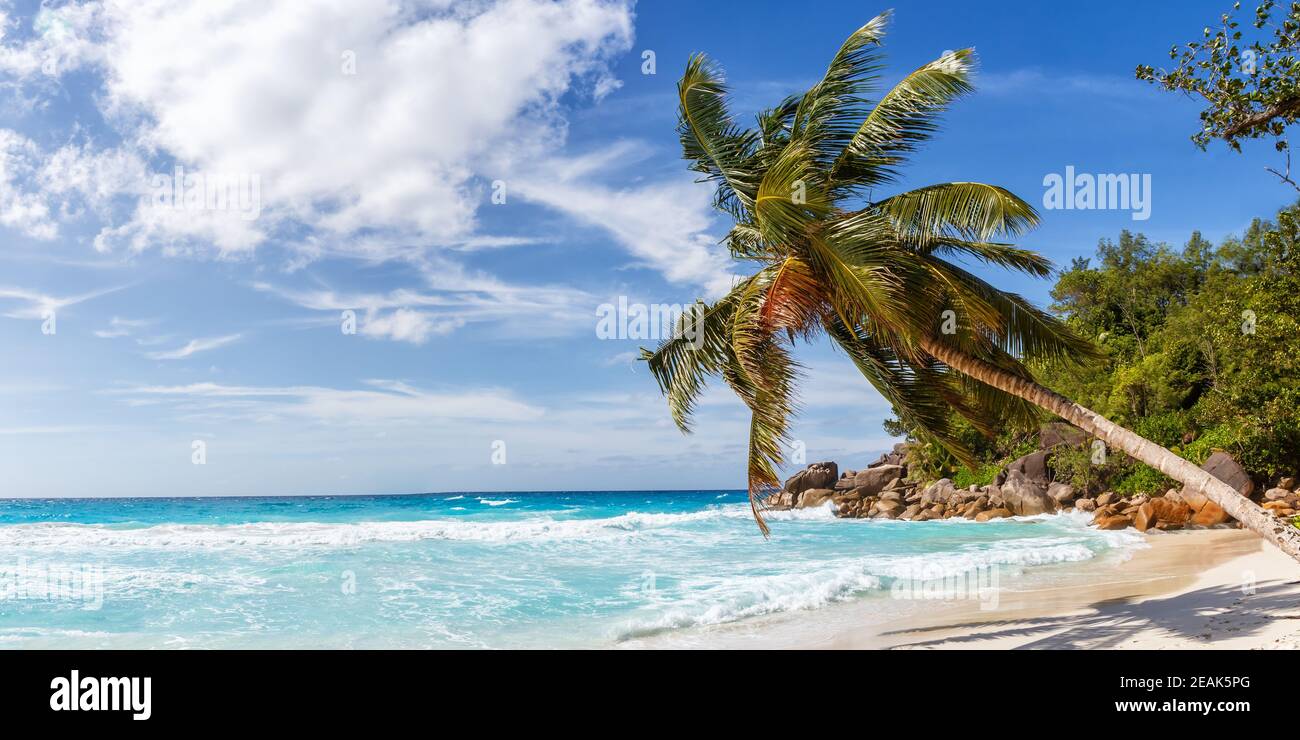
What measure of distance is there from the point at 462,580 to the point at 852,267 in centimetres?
1258

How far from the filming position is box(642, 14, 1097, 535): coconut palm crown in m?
Result: 8.43

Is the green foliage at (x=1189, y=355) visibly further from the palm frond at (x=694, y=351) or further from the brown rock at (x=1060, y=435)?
the palm frond at (x=694, y=351)

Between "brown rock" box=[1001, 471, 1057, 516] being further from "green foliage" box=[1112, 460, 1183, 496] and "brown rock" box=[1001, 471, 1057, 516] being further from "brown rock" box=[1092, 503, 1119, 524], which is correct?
"brown rock" box=[1092, 503, 1119, 524]

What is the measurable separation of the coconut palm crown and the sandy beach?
2.65m

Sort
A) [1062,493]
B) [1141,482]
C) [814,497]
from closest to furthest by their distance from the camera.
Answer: [1141,482]
[1062,493]
[814,497]

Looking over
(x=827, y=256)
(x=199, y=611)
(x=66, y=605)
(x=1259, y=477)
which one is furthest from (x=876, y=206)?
(x=1259, y=477)

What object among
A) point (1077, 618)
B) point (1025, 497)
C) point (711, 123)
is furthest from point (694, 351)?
point (1025, 497)

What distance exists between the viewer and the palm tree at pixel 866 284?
8281 millimetres

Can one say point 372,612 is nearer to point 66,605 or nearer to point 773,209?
point 66,605

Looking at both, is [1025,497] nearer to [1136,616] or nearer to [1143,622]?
[1136,616]

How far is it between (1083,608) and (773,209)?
26.7 feet

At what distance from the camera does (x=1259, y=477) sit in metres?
26.7

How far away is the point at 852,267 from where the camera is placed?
7996mm

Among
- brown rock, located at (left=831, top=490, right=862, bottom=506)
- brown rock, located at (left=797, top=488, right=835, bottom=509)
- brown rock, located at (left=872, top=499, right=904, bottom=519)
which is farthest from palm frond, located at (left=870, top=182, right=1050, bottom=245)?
brown rock, located at (left=797, top=488, right=835, bottom=509)
